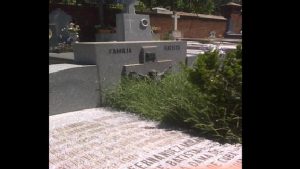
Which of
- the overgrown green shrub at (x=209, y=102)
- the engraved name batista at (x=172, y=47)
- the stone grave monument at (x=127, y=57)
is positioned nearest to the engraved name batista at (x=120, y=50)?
the stone grave monument at (x=127, y=57)

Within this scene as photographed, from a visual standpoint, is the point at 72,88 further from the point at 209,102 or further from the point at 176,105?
the point at 209,102

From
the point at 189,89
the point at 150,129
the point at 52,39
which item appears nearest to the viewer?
the point at 150,129

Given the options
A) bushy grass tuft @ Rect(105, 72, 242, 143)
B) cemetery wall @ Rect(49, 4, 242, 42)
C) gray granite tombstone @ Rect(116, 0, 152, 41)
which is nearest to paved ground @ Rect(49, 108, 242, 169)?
bushy grass tuft @ Rect(105, 72, 242, 143)

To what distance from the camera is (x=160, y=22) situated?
17.8 m

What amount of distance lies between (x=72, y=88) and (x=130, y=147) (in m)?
2.03

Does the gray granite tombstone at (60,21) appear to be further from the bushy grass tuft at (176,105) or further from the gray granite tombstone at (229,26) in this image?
the gray granite tombstone at (229,26)

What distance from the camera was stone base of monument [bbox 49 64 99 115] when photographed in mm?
4445

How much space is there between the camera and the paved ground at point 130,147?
2.68 m

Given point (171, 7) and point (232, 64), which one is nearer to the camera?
point (232, 64)

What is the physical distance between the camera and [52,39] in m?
13.1
